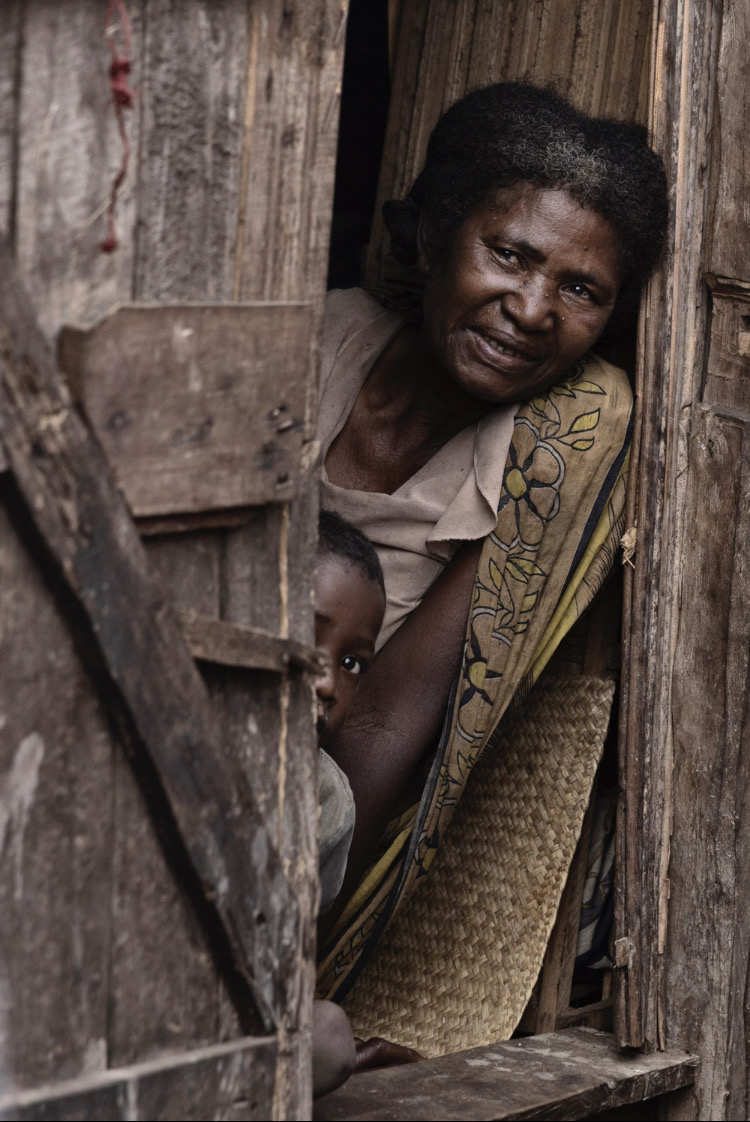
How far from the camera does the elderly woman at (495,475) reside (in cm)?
239

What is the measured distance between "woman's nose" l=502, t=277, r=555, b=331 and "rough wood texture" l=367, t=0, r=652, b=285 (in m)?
0.54

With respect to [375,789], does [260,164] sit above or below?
above

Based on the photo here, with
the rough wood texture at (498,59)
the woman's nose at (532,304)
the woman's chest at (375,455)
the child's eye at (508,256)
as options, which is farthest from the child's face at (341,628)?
the rough wood texture at (498,59)

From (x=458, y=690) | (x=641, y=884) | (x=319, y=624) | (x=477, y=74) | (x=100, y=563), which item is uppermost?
(x=477, y=74)

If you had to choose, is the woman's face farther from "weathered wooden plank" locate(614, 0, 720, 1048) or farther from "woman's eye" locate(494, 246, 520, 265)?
"weathered wooden plank" locate(614, 0, 720, 1048)

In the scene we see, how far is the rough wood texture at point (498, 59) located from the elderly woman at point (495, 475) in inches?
9.3

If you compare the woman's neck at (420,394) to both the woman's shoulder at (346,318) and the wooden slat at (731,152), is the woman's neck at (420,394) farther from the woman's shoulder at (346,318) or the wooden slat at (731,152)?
the wooden slat at (731,152)

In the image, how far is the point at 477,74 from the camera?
9.79ft

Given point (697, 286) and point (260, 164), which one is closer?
point (260, 164)

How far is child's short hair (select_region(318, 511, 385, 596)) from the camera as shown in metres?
2.22

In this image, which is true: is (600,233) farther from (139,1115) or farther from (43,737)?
(139,1115)

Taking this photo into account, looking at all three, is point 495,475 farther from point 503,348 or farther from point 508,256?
point 508,256

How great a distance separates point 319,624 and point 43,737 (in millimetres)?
868

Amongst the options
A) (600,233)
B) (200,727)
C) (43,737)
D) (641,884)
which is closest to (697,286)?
(600,233)
